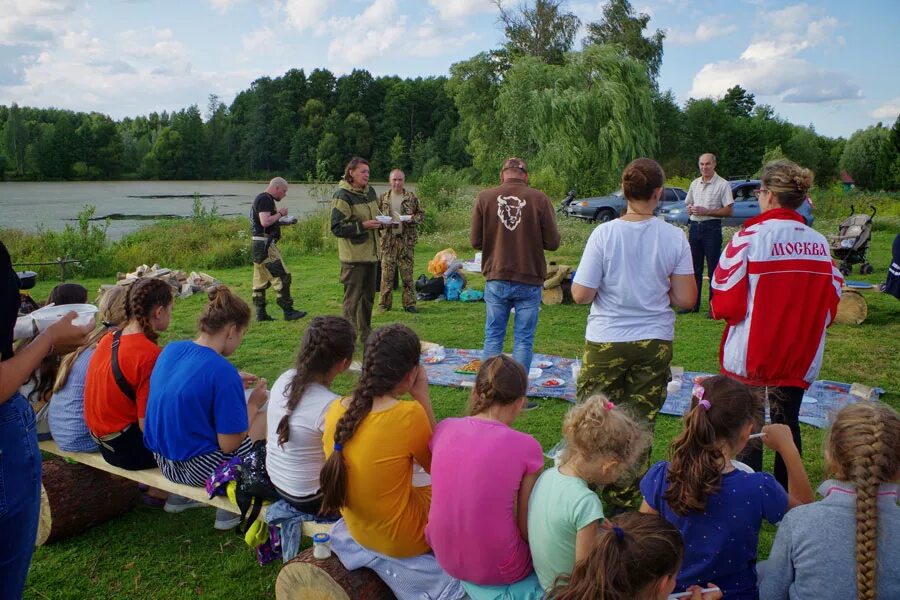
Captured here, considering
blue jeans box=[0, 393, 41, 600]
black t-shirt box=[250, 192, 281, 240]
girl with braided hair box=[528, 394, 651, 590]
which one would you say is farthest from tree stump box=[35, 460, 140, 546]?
black t-shirt box=[250, 192, 281, 240]

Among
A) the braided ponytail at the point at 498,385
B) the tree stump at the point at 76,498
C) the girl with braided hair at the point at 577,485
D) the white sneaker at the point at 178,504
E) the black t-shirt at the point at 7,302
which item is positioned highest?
the black t-shirt at the point at 7,302

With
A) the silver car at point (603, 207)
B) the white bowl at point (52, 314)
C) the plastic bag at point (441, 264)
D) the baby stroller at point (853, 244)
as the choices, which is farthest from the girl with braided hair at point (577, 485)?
the silver car at point (603, 207)

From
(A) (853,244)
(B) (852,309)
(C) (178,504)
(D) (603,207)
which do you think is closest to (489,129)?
(D) (603,207)

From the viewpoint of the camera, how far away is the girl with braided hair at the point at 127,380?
3.30 meters

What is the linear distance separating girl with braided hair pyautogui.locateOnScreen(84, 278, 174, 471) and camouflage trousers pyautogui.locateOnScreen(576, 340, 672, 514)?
87.9 inches

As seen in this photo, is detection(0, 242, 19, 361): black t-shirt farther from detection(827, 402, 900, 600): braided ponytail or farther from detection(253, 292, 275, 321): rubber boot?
detection(253, 292, 275, 321): rubber boot

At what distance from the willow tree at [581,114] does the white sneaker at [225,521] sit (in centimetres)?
1941

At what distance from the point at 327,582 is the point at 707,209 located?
260 inches

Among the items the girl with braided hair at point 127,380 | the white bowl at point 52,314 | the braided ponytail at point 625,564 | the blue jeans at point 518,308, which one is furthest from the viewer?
the blue jeans at point 518,308

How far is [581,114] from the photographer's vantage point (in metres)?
23.0

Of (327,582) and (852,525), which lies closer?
(852,525)

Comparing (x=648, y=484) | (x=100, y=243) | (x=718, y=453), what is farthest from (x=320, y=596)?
(x=100, y=243)

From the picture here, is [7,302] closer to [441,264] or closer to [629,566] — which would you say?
[629,566]

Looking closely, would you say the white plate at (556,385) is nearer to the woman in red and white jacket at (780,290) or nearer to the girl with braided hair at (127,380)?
the woman in red and white jacket at (780,290)
